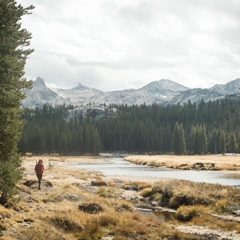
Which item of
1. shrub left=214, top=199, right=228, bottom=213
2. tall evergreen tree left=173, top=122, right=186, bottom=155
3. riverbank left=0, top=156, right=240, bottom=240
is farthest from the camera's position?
tall evergreen tree left=173, top=122, right=186, bottom=155

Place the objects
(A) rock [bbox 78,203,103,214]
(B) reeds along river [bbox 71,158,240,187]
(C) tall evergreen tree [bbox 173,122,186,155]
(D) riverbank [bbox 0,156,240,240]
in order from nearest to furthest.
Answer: (D) riverbank [bbox 0,156,240,240] < (A) rock [bbox 78,203,103,214] < (B) reeds along river [bbox 71,158,240,187] < (C) tall evergreen tree [bbox 173,122,186,155]

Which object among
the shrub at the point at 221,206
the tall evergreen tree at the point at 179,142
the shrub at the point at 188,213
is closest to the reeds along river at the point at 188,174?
the shrub at the point at 221,206

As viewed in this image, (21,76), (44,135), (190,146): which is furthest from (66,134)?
(21,76)

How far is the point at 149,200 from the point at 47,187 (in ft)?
33.9

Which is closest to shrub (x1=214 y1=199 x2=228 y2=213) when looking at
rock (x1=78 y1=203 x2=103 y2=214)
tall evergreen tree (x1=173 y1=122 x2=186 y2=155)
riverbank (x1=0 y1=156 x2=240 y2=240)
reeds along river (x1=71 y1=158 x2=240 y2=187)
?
riverbank (x1=0 y1=156 x2=240 y2=240)

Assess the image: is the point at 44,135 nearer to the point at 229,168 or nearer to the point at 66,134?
the point at 66,134

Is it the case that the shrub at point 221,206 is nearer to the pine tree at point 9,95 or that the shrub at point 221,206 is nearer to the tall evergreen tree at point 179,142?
the pine tree at point 9,95

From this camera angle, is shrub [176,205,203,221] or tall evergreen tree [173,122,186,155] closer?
shrub [176,205,203,221]

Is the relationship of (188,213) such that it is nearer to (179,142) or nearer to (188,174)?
(188,174)

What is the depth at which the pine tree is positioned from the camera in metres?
19.4

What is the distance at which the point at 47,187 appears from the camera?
3406 centimetres

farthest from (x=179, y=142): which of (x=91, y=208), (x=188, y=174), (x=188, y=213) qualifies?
(x=91, y=208)

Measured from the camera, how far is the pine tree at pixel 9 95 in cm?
1936

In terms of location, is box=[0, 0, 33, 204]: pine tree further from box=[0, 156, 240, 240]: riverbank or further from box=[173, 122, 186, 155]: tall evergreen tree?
box=[173, 122, 186, 155]: tall evergreen tree
